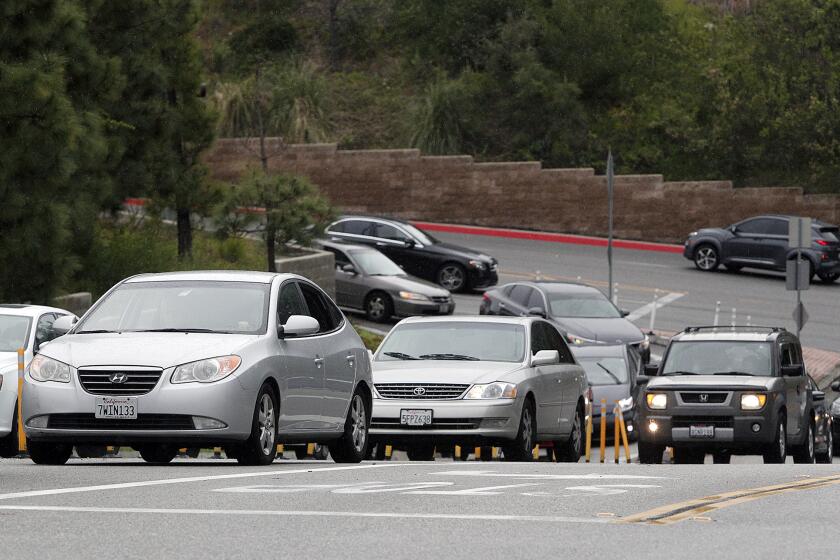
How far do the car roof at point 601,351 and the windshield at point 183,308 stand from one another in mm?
12678

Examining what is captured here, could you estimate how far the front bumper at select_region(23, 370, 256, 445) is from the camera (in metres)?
12.3

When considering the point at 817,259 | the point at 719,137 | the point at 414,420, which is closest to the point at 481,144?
the point at 719,137

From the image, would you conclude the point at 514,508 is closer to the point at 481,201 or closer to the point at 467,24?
the point at 481,201

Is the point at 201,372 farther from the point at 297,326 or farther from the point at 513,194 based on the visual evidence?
the point at 513,194

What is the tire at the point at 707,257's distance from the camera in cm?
4453

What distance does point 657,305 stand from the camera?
1539 inches

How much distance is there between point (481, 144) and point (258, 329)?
42.1 meters

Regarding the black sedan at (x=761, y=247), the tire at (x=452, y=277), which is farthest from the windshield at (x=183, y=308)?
the black sedan at (x=761, y=247)

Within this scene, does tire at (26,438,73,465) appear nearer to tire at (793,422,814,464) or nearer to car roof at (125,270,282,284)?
car roof at (125,270,282,284)

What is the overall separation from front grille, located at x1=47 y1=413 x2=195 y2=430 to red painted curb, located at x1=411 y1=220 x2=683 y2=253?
126 feet

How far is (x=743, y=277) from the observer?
145 ft

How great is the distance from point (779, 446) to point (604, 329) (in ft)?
32.4

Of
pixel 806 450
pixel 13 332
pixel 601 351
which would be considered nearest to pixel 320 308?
pixel 13 332

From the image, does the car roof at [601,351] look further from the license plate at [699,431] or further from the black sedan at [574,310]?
the license plate at [699,431]
